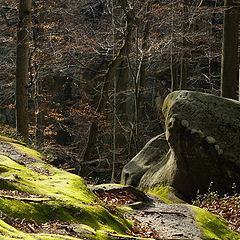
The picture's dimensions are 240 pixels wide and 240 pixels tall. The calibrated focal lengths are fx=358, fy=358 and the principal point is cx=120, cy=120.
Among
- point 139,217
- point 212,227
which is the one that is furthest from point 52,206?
point 212,227

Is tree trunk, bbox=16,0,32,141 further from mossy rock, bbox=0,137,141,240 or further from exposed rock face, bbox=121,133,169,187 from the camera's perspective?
mossy rock, bbox=0,137,141,240

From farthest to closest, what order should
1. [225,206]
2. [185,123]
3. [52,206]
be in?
[185,123], [225,206], [52,206]

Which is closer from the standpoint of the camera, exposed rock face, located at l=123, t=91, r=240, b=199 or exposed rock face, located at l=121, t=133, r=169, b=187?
exposed rock face, located at l=123, t=91, r=240, b=199

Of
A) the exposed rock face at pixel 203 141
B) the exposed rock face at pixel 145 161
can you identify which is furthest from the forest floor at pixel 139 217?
the exposed rock face at pixel 145 161

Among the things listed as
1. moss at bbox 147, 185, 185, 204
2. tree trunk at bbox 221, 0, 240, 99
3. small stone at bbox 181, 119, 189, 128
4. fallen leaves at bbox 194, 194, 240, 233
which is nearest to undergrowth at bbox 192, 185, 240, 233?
fallen leaves at bbox 194, 194, 240, 233

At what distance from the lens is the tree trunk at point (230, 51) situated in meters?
12.2

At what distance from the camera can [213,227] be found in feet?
20.2

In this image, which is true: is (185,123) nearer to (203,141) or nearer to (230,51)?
(203,141)

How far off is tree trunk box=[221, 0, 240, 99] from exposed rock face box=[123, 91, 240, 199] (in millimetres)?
3268

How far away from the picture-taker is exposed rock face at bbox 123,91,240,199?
28.3 ft

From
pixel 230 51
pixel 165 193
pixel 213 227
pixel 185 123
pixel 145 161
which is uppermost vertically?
pixel 230 51

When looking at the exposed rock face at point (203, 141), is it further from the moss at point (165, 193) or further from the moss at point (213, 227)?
the moss at point (213, 227)

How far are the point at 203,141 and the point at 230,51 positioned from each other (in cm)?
485

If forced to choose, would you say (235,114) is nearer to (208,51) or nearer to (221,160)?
(221,160)
